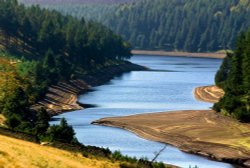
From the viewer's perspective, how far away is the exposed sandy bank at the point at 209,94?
160100 mm

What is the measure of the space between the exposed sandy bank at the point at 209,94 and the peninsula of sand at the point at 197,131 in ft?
104

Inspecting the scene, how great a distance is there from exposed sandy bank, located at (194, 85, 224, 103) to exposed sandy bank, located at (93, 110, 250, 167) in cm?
3176

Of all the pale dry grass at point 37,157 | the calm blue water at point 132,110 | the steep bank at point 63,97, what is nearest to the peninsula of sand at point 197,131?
the calm blue water at point 132,110

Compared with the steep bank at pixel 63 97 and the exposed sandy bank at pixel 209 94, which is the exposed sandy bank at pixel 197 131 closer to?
the steep bank at pixel 63 97

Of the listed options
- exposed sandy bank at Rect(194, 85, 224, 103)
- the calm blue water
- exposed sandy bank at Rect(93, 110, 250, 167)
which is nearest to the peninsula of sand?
exposed sandy bank at Rect(93, 110, 250, 167)

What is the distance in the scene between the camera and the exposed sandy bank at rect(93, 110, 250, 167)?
3563 inches

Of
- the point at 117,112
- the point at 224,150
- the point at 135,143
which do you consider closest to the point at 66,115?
the point at 117,112

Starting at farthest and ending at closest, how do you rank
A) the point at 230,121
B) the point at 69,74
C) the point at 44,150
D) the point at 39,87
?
the point at 69,74 → the point at 39,87 → the point at 230,121 → the point at 44,150

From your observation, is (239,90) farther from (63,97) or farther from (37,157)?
(37,157)

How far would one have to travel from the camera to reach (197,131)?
10719 cm

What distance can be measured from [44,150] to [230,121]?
68.8 m

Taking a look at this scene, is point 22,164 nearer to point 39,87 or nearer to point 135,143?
point 135,143

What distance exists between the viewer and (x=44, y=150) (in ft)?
167

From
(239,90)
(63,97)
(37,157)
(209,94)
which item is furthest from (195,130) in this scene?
(37,157)
